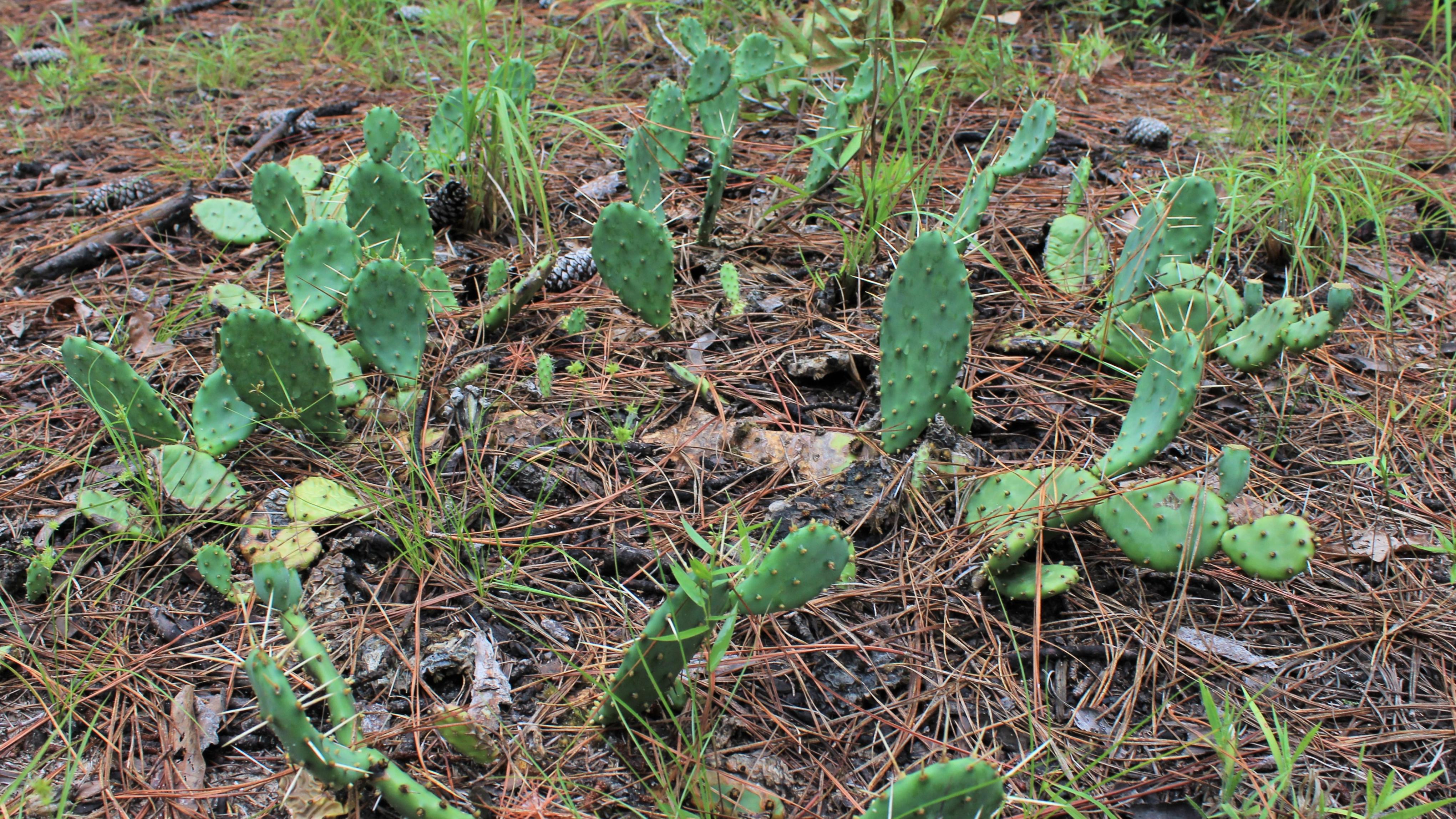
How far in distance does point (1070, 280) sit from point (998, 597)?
3.26 feet

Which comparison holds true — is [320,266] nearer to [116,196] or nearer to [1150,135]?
[116,196]

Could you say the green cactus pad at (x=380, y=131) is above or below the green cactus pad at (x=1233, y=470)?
above

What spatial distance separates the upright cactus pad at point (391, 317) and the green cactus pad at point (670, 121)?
855 mm

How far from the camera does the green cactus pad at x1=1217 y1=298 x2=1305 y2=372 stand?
170 centimetres

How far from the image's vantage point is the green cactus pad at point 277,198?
2.05 metres

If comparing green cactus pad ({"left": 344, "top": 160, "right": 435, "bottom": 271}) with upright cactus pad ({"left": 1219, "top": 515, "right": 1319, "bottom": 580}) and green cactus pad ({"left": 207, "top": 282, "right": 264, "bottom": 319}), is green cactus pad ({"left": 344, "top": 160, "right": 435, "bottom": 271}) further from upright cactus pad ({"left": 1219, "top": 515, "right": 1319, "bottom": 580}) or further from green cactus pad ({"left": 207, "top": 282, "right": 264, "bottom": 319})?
upright cactus pad ({"left": 1219, "top": 515, "right": 1319, "bottom": 580})

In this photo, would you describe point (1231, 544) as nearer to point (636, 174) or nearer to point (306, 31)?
point (636, 174)

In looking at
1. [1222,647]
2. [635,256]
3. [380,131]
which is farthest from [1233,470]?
[380,131]

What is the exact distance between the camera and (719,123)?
7.77 ft

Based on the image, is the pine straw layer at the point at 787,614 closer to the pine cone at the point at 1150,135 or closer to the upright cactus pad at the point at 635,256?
the upright cactus pad at the point at 635,256

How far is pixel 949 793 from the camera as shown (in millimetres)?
935

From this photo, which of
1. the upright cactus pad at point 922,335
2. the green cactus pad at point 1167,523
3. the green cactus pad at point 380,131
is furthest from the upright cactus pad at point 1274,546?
the green cactus pad at point 380,131

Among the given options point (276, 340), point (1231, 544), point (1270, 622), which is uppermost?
point (276, 340)

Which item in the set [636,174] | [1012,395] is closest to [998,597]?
[1012,395]
